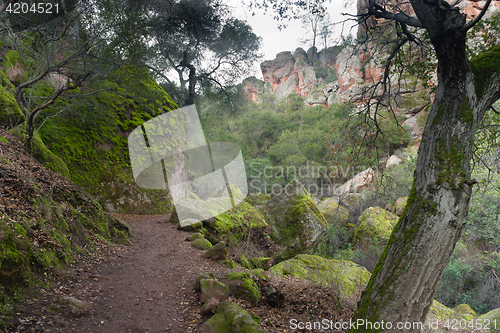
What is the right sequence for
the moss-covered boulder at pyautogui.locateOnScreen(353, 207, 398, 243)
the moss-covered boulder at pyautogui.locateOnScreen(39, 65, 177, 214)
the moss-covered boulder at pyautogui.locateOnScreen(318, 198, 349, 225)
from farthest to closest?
the moss-covered boulder at pyautogui.locateOnScreen(318, 198, 349, 225) → the moss-covered boulder at pyautogui.locateOnScreen(353, 207, 398, 243) → the moss-covered boulder at pyautogui.locateOnScreen(39, 65, 177, 214)

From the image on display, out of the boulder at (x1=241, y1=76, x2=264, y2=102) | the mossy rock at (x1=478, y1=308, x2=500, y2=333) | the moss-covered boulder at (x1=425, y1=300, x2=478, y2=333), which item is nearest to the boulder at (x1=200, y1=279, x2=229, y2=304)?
the moss-covered boulder at (x1=425, y1=300, x2=478, y2=333)

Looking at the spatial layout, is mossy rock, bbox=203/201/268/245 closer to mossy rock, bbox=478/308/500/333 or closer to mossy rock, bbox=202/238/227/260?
mossy rock, bbox=202/238/227/260

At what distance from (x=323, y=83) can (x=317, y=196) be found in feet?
106

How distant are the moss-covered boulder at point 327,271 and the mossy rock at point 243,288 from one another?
6.90 feet

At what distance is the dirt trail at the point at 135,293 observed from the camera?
2.73 meters

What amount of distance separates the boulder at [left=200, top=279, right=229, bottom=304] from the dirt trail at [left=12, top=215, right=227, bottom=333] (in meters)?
0.19

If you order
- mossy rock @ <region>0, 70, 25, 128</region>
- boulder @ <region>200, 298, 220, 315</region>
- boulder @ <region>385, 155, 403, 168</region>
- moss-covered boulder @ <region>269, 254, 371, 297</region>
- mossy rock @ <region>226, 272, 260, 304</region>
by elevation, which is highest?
mossy rock @ <region>0, 70, 25, 128</region>

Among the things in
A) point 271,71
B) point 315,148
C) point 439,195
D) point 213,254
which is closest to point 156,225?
point 213,254

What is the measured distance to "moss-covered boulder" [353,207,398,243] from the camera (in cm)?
983

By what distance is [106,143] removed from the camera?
31.0 feet

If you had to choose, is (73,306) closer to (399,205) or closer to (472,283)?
(472,283)

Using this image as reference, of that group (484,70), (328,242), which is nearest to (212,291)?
(484,70)

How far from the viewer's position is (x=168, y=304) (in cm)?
362

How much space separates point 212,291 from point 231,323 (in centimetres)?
80
